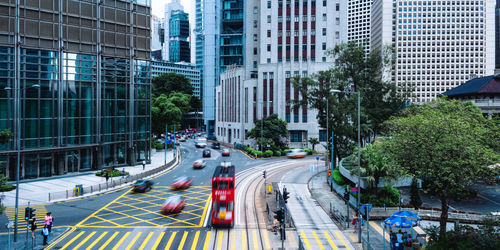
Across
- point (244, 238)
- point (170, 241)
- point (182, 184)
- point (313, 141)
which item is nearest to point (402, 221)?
point (244, 238)

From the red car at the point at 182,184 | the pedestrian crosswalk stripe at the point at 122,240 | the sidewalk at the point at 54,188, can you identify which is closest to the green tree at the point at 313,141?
the sidewalk at the point at 54,188

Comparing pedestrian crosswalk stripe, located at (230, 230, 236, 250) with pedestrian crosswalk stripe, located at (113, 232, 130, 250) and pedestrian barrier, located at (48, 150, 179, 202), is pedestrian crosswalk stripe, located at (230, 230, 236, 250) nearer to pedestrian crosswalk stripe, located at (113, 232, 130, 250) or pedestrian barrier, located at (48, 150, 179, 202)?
pedestrian crosswalk stripe, located at (113, 232, 130, 250)

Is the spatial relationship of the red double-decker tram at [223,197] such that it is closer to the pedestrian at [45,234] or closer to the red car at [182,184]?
the pedestrian at [45,234]

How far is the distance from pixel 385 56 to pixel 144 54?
1451 inches

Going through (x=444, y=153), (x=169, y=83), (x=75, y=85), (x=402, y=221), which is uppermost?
(x=169, y=83)

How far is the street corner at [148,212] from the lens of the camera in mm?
28312

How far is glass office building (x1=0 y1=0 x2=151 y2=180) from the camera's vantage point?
44.8 meters

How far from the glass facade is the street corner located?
15.8 m

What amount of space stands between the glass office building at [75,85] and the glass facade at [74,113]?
0.10 meters

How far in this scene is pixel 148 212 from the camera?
31.5 metres

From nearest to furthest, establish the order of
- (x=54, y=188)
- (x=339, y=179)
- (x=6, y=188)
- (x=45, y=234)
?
(x=45, y=234) → (x=6, y=188) → (x=54, y=188) → (x=339, y=179)

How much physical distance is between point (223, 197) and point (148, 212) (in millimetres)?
9156

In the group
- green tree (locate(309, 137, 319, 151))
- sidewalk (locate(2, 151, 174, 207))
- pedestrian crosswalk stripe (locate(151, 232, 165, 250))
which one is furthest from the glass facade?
green tree (locate(309, 137, 319, 151))

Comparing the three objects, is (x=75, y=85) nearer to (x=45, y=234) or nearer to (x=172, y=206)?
(x=172, y=206)
